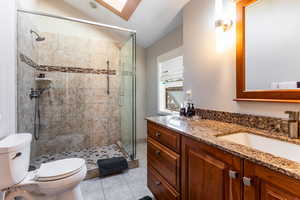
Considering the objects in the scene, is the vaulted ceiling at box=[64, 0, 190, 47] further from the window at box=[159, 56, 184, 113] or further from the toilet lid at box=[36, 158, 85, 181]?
the toilet lid at box=[36, 158, 85, 181]

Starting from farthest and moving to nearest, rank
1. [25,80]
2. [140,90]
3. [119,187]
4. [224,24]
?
1. [140,90]
2. [25,80]
3. [119,187]
4. [224,24]

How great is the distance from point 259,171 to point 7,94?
2.04 m

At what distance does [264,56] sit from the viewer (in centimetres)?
110

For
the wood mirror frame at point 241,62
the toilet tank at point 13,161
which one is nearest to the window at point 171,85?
the wood mirror frame at point 241,62

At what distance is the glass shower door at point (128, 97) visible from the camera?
267 centimetres

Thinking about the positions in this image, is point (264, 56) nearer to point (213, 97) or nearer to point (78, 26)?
point (213, 97)

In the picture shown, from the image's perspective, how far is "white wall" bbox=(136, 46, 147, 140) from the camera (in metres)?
3.35

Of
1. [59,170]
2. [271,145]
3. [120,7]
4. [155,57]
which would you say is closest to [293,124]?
[271,145]

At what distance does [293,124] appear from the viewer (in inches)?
34.8

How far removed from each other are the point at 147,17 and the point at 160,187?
7.51 feet

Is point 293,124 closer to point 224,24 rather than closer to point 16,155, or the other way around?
point 224,24

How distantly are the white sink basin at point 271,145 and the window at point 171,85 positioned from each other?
1.30 meters

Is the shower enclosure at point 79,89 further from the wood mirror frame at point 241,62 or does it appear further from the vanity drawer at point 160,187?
the wood mirror frame at point 241,62

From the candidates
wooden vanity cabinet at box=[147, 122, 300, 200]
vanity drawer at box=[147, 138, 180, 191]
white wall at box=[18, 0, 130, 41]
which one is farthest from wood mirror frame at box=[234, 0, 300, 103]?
white wall at box=[18, 0, 130, 41]
